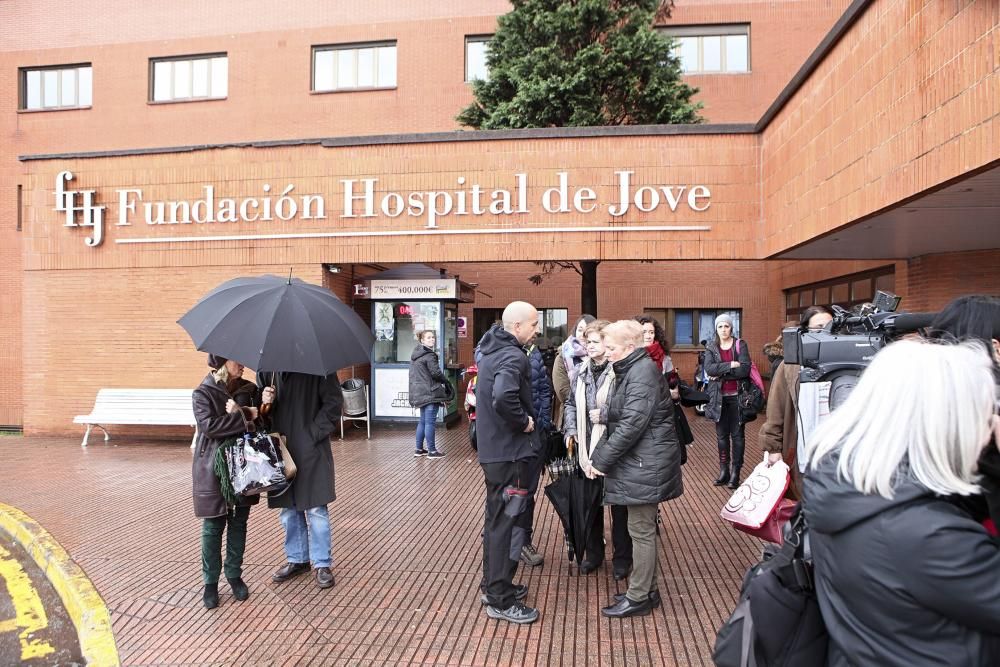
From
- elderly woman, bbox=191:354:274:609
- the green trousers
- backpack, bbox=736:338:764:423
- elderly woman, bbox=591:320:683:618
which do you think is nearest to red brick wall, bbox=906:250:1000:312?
backpack, bbox=736:338:764:423

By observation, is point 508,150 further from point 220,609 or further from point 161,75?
point 161,75

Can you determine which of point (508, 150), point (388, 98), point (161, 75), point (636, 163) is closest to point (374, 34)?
point (388, 98)

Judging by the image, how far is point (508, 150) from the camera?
9.18m

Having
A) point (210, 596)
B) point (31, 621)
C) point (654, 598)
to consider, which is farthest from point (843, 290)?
point (31, 621)

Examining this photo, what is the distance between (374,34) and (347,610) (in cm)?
1608

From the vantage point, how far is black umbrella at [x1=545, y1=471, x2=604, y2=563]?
4121mm

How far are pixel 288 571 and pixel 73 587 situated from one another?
143 centimetres

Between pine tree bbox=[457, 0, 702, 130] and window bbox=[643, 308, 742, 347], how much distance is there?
4494 mm

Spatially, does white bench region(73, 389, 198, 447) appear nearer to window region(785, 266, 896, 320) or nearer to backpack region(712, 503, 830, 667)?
backpack region(712, 503, 830, 667)

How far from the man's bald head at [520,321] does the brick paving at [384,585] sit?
5.38ft

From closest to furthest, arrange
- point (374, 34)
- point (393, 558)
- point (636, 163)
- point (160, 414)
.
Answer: point (393, 558), point (636, 163), point (160, 414), point (374, 34)

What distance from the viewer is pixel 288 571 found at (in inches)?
167

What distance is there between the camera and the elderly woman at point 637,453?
3512 millimetres

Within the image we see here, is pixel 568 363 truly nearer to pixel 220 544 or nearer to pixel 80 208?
pixel 220 544
